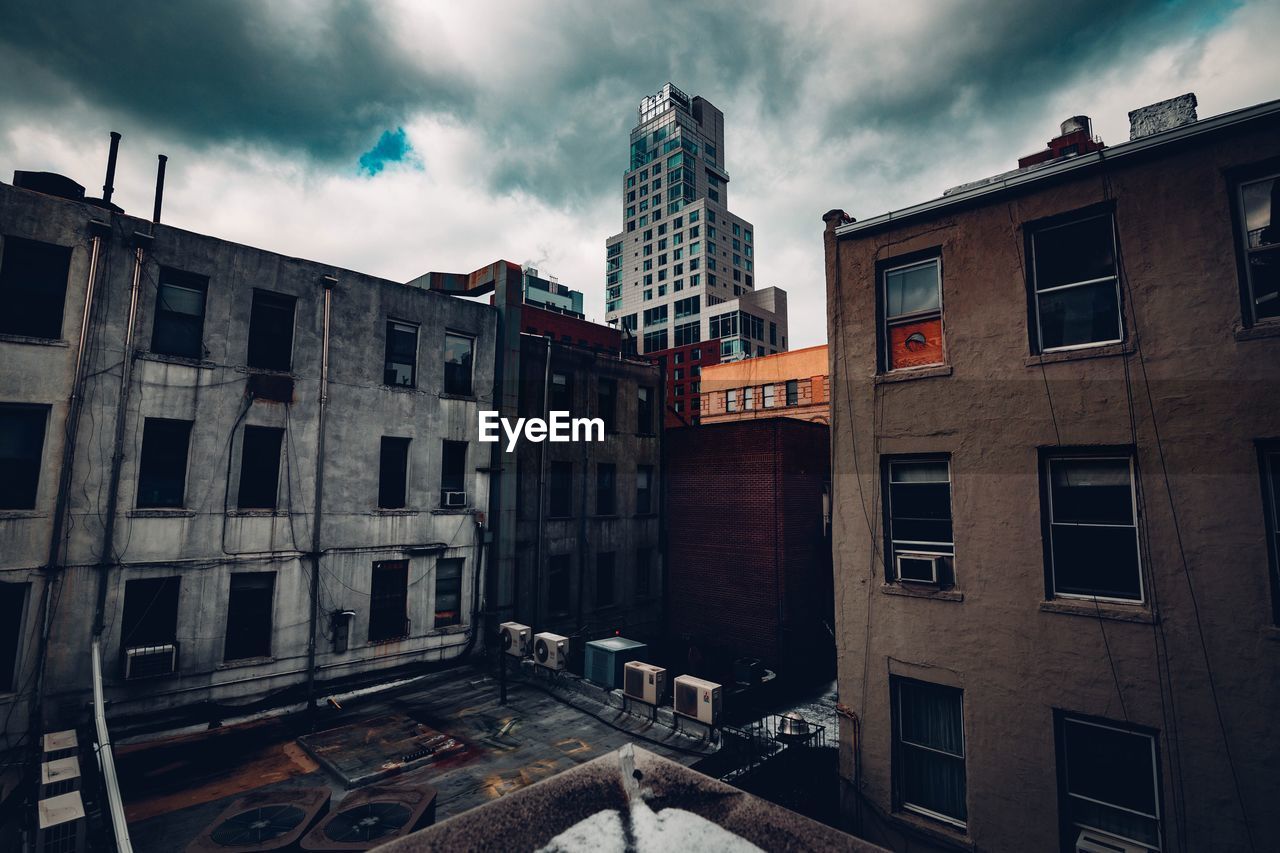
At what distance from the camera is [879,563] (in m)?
10.2

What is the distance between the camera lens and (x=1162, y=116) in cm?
917

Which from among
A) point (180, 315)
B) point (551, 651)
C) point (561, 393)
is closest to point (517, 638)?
point (551, 651)

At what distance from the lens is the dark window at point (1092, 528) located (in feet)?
27.2

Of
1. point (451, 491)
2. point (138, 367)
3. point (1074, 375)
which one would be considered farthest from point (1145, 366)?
point (138, 367)

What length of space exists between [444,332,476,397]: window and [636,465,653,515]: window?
9740 mm

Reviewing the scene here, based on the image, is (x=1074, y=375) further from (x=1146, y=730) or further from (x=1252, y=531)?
(x=1146, y=730)

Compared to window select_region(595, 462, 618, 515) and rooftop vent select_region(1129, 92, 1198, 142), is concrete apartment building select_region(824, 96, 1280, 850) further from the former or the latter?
window select_region(595, 462, 618, 515)

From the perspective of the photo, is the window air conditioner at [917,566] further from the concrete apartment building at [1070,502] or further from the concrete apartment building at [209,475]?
the concrete apartment building at [209,475]

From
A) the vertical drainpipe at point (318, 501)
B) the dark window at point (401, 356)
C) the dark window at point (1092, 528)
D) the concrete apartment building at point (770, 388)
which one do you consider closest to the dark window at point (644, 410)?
the dark window at point (401, 356)

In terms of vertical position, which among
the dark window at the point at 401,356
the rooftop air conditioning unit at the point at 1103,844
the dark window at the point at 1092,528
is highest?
the dark window at the point at 401,356

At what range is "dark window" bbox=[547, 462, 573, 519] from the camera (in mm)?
24438

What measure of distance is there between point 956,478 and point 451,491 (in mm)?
15990

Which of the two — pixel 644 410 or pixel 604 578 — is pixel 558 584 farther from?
pixel 644 410

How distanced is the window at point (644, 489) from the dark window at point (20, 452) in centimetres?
1990
